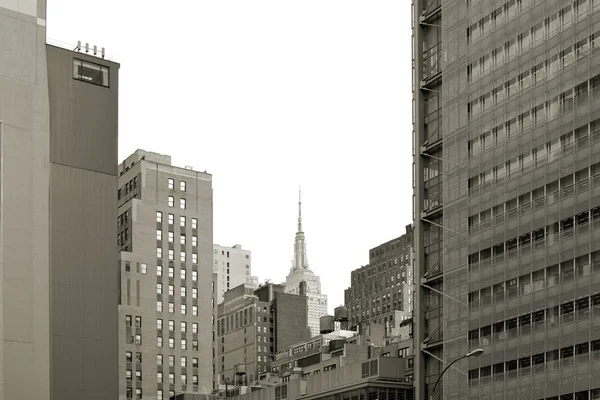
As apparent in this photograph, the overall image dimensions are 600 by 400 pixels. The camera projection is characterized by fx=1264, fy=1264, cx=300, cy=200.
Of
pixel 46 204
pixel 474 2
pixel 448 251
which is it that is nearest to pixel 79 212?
pixel 46 204

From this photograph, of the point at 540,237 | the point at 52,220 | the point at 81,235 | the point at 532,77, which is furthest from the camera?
the point at 532,77

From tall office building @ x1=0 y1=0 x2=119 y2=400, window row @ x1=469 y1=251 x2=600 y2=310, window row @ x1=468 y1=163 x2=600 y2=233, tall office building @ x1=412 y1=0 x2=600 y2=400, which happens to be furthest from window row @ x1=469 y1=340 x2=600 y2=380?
tall office building @ x1=0 y1=0 x2=119 y2=400

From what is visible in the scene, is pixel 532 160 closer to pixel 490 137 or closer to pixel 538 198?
pixel 538 198

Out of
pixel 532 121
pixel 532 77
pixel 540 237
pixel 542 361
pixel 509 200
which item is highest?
pixel 532 77

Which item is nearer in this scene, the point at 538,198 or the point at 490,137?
the point at 538,198

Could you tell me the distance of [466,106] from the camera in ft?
395

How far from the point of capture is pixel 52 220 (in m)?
102

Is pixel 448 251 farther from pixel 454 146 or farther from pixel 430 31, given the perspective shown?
pixel 430 31

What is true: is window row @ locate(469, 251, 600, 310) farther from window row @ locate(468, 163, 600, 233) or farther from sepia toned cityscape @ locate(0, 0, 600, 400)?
window row @ locate(468, 163, 600, 233)

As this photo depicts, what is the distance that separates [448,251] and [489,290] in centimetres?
921

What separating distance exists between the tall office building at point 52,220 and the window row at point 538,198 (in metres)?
33.3

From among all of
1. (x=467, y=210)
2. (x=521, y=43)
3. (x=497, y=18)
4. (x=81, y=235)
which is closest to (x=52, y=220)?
(x=81, y=235)

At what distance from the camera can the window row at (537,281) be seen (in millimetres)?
98938

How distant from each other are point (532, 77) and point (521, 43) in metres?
3.87
